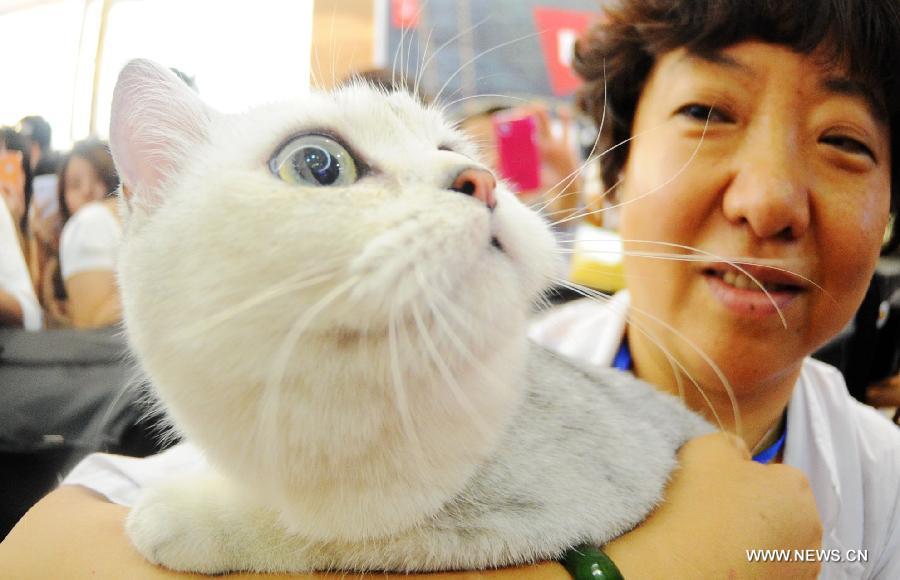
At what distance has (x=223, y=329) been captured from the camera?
29 centimetres

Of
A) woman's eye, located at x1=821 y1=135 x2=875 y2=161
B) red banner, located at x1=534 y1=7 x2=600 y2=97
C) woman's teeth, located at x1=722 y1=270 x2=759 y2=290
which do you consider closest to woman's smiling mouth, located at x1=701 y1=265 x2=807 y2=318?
woman's teeth, located at x1=722 y1=270 x2=759 y2=290

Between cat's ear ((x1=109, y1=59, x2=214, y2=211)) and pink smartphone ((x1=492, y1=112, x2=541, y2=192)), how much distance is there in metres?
0.30

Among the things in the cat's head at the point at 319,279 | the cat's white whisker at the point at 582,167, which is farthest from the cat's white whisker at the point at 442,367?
the cat's white whisker at the point at 582,167

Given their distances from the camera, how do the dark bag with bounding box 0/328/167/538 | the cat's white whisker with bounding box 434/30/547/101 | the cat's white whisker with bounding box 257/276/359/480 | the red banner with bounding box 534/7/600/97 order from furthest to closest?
1. the red banner with bounding box 534/7/600/97
2. the cat's white whisker with bounding box 434/30/547/101
3. the dark bag with bounding box 0/328/167/538
4. the cat's white whisker with bounding box 257/276/359/480

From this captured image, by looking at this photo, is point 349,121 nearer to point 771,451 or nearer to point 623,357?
point 623,357

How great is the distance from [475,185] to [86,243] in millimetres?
288

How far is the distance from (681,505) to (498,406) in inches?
7.4

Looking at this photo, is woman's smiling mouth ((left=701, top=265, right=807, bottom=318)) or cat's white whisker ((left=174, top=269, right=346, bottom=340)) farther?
woman's smiling mouth ((left=701, top=265, right=807, bottom=318))

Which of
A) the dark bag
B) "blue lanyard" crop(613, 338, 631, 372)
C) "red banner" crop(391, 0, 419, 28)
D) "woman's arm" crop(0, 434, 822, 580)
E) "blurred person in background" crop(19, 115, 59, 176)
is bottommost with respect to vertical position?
"woman's arm" crop(0, 434, 822, 580)

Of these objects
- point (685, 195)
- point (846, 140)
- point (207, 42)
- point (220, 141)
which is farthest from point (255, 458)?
point (846, 140)

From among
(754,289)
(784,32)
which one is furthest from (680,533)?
(784,32)

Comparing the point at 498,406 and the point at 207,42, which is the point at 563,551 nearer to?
the point at 498,406

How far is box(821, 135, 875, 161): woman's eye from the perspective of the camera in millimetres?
471

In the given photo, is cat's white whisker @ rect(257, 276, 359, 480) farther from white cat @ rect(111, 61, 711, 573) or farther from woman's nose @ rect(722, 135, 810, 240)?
woman's nose @ rect(722, 135, 810, 240)
